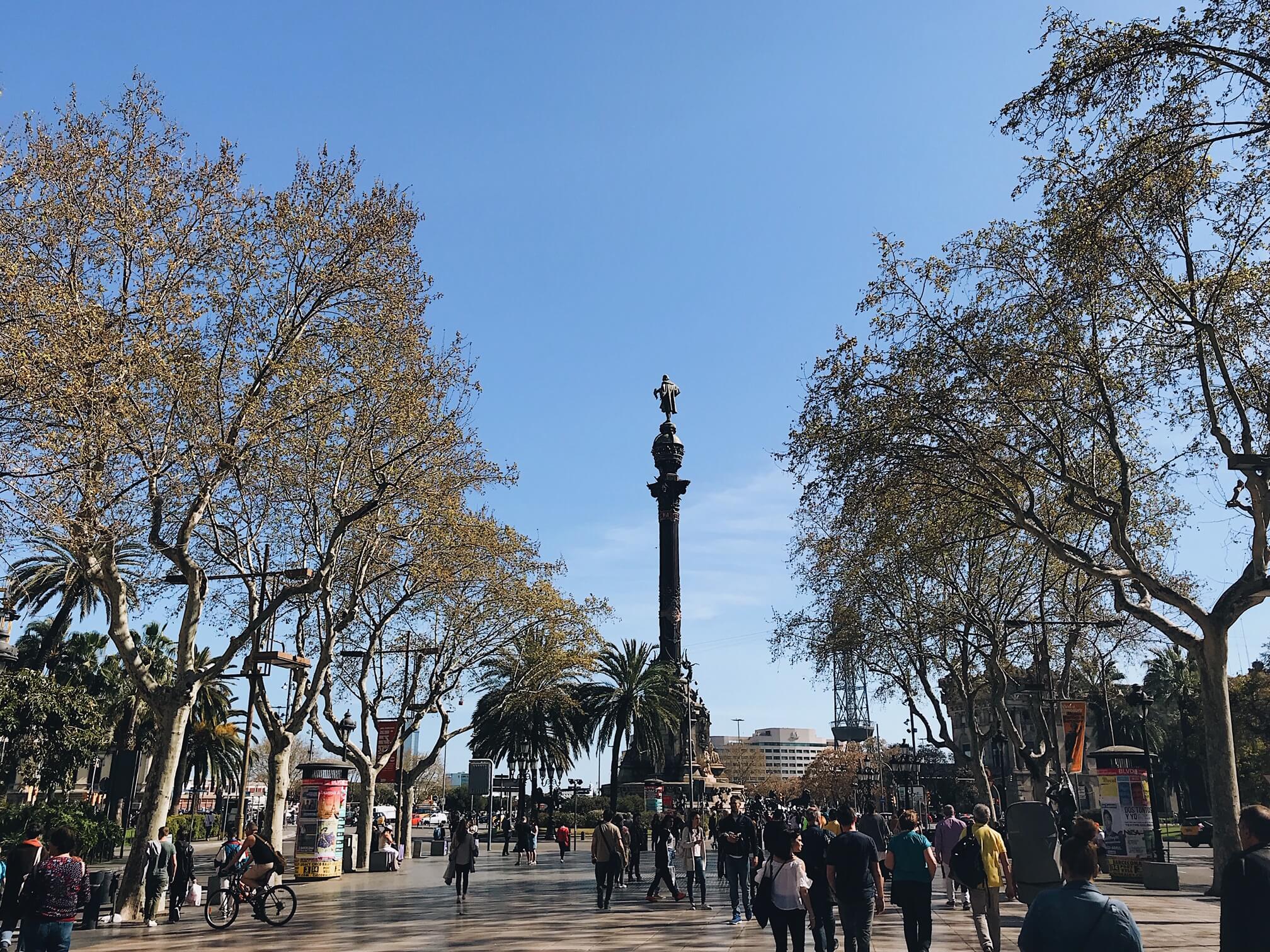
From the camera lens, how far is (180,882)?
55.0 feet

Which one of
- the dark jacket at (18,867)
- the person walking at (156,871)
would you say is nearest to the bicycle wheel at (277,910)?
the person walking at (156,871)

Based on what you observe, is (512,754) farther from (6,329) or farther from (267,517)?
(6,329)

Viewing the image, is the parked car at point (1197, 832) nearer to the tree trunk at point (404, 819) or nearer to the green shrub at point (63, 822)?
the tree trunk at point (404, 819)

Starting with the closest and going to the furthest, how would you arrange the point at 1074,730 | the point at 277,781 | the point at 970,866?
1. the point at 970,866
2. the point at 277,781
3. the point at 1074,730

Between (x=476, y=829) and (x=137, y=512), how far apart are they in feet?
121

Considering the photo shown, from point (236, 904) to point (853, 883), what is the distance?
1136 cm

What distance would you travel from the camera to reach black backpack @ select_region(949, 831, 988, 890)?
410 inches

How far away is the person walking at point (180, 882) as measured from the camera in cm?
1641

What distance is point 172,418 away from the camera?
16.5m

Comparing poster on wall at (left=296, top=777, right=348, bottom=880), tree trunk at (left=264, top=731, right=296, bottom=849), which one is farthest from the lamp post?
tree trunk at (left=264, top=731, right=296, bottom=849)

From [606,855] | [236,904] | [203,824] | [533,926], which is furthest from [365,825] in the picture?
[203,824]

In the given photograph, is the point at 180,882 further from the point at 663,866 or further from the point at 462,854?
the point at 663,866

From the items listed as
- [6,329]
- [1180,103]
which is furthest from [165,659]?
[1180,103]

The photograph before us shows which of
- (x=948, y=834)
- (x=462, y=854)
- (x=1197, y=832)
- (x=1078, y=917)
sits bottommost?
(x=1197, y=832)
